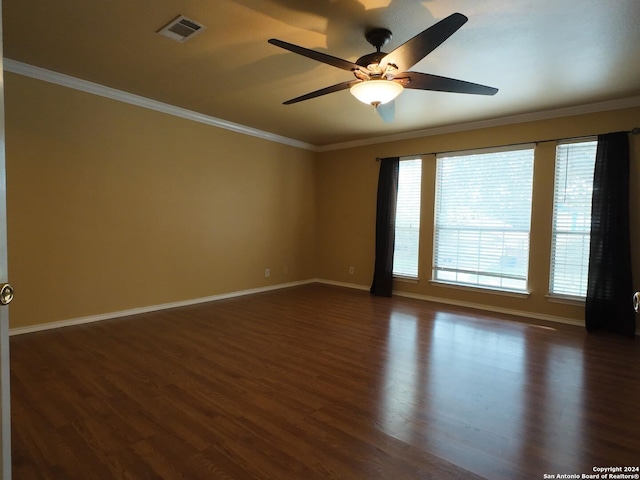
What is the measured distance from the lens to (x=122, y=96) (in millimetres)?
4004

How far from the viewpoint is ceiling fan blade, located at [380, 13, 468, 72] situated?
1.78 metres

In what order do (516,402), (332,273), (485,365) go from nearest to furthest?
(516,402) < (485,365) < (332,273)

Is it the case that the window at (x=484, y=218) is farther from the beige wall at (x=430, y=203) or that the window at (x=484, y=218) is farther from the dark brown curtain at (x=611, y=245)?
the dark brown curtain at (x=611, y=245)

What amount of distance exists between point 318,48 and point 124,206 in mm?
2828

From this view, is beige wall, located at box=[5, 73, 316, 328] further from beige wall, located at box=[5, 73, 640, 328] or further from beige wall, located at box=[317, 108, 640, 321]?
beige wall, located at box=[317, 108, 640, 321]

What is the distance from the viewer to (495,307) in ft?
15.8

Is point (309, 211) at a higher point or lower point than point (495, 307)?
higher

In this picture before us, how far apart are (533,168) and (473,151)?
0.79 meters

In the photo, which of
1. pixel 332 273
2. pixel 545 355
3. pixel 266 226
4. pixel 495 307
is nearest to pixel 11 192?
pixel 266 226

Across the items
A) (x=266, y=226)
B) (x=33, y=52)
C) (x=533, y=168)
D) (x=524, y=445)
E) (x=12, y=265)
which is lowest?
(x=524, y=445)

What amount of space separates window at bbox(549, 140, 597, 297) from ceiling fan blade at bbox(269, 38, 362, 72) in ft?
10.9

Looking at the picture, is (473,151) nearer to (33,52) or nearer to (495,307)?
(495,307)

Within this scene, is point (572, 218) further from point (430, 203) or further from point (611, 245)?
point (430, 203)

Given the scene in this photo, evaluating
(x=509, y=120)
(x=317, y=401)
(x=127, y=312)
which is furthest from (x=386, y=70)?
(x=127, y=312)
